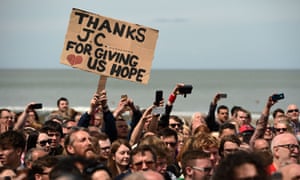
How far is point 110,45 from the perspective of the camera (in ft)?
45.5

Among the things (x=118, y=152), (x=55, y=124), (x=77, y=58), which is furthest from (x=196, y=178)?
(x=77, y=58)

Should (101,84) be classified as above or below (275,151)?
above

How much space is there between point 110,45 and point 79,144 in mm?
3514

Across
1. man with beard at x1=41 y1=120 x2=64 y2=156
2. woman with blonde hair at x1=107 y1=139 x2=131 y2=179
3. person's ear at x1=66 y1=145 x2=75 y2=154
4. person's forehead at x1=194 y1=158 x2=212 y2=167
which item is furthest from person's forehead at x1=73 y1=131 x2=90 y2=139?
man with beard at x1=41 y1=120 x2=64 y2=156

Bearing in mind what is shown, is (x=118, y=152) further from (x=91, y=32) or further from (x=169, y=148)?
(x=91, y=32)

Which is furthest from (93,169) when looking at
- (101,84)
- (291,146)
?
(101,84)

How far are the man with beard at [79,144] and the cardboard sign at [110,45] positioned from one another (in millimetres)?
3043

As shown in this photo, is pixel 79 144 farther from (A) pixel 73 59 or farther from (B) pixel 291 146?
(A) pixel 73 59

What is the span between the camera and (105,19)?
45.4 ft

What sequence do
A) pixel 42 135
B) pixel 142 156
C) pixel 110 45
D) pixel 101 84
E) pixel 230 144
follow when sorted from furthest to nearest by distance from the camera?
1. pixel 110 45
2. pixel 101 84
3. pixel 42 135
4. pixel 230 144
5. pixel 142 156

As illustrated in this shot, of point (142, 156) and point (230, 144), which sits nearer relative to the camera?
point (142, 156)

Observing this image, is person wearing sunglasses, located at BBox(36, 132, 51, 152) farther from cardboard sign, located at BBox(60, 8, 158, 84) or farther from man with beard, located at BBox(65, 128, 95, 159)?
cardboard sign, located at BBox(60, 8, 158, 84)

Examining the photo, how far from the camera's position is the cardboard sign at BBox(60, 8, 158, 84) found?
1370 cm

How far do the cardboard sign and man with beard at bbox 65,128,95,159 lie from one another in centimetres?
304
